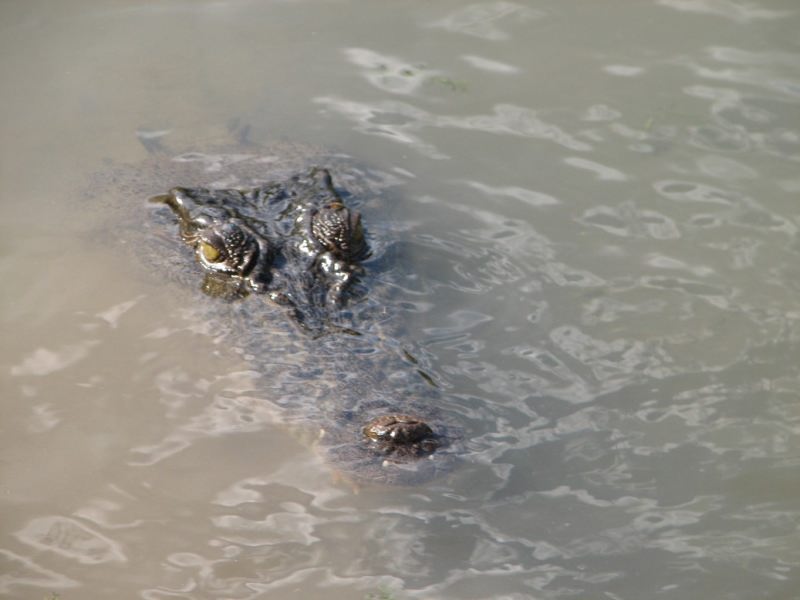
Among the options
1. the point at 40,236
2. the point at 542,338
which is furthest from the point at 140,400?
the point at 542,338

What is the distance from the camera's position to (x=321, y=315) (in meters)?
5.33

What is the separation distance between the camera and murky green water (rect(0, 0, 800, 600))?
4.57 meters

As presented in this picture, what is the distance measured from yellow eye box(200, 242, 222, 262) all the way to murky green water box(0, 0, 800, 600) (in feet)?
1.35

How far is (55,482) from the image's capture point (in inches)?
194

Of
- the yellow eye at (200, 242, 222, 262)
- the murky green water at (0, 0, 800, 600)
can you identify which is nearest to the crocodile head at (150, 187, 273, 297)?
the yellow eye at (200, 242, 222, 262)

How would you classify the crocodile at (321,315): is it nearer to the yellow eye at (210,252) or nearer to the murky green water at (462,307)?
the yellow eye at (210,252)

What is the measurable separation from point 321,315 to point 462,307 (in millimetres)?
1027

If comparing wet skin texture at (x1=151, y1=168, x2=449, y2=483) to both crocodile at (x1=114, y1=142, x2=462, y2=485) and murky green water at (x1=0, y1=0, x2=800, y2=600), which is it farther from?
murky green water at (x1=0, y1=0, x2=800, y2=600)

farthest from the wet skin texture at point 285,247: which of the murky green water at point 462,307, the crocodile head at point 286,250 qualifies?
the murky green water at point 462,307

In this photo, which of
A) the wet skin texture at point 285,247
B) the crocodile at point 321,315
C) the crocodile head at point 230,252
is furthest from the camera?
the crocodile head at point 230,252

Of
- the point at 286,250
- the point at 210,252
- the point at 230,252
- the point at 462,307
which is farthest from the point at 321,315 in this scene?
the point at 462,307

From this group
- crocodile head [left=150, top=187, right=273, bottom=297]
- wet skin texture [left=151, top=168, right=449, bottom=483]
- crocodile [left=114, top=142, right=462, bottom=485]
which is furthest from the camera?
crocodile head [left=150, top=187, right=273, bottom=297]

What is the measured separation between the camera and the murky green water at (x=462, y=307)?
15.0ft

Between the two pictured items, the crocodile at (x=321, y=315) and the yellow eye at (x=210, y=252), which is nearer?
the crocodile at (x=321, y=315)
